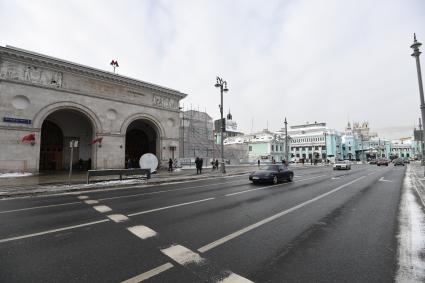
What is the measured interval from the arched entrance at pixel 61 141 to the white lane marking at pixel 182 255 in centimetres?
2798

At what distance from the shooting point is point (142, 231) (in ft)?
18.2

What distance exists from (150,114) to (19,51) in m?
13.6

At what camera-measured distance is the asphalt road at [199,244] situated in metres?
3.51

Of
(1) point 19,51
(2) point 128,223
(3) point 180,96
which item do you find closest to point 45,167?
(1) point 19,51

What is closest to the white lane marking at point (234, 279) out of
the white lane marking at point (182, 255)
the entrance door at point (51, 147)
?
the white lane marking at point (182, 255)

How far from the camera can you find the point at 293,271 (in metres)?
3.59

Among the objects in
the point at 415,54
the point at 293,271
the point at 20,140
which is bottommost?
the point at 293,271

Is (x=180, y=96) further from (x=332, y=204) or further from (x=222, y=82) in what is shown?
(x=332, y=204)

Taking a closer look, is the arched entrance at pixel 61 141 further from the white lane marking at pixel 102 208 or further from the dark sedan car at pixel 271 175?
the white lane marking at pixel 102 208

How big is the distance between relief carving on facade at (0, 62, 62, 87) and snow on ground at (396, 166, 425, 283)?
89.1 feet

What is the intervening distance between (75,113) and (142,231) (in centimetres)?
2652

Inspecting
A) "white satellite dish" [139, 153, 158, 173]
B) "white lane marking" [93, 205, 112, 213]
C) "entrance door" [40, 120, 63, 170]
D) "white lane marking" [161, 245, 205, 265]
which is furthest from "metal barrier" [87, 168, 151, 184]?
"entrance door" [40, 120, 63, 170]

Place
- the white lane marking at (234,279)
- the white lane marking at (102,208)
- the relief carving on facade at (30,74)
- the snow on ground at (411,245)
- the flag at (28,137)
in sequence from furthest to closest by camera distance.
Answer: the flag at (28,137) → the relief carving on facade at (30,74) → the white lane marking at (102,208) → the snow on ground at (411,245) → the white lane marking at (234,279)

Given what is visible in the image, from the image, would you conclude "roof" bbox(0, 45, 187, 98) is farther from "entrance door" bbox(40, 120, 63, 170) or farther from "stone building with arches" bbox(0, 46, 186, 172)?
"entrance door" bbox(40, 120, 63, 170)
